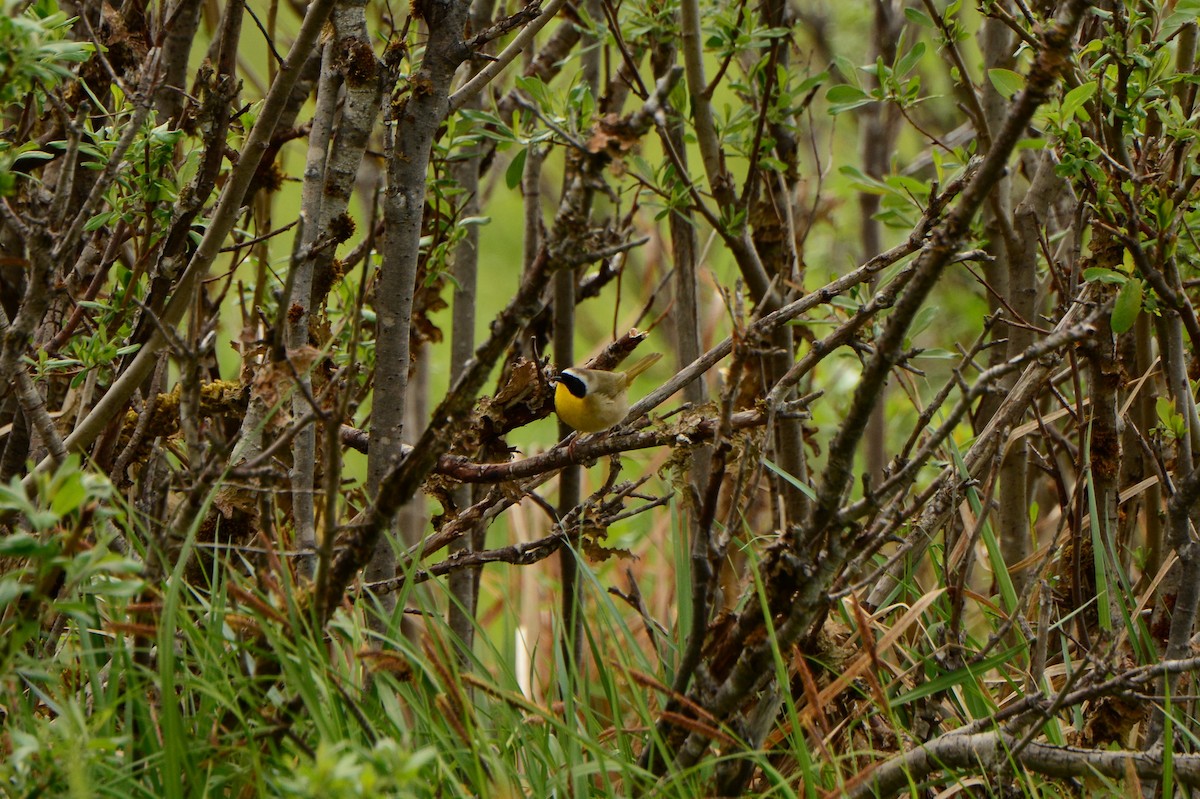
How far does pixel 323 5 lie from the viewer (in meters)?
1.90

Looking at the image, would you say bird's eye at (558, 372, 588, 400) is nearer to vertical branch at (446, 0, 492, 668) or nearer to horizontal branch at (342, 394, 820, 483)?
vertical branch at (446, 0, 492, 668)

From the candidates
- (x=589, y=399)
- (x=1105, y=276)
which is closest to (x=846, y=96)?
(x=1105, y=276)

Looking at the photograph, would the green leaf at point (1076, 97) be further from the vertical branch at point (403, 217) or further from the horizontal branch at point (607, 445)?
→ the vertical branch at point (403, 217)

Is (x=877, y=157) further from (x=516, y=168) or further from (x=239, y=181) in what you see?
(x=239, y=181)

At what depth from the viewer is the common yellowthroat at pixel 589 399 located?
334cm

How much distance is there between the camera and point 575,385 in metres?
3.34

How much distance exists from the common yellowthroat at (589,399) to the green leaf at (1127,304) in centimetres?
153

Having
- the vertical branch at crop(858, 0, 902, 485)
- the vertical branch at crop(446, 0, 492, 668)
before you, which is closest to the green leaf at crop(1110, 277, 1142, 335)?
the vertical branch at crop(446, 0, 492, 668)

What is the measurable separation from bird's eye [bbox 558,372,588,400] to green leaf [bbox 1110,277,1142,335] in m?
1.56

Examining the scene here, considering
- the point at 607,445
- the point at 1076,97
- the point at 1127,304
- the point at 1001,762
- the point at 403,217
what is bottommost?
the point at 1001,762

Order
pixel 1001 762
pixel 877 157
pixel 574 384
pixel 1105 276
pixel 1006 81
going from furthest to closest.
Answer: pixel 877 157
pixel 574 384
pixel 1006 81
pixel 1105 276
pixel 1001 762

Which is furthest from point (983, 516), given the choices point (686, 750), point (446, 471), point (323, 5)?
point (323, 5)

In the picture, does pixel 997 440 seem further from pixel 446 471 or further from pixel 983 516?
pixel 446 471

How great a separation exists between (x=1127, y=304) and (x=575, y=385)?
1666mm
